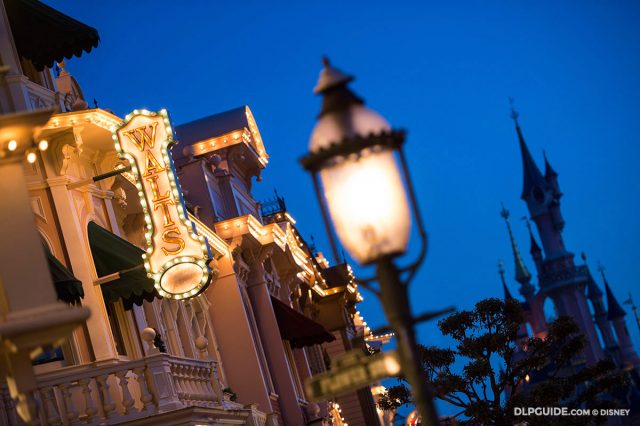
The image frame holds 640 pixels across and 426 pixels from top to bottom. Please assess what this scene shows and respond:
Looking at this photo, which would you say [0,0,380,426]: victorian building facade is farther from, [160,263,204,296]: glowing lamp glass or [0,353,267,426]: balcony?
[160,263,204,296]: glowing lamp glass

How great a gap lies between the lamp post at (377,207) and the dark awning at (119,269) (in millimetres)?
12525

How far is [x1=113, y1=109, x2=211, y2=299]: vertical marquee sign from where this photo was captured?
67.7 ft

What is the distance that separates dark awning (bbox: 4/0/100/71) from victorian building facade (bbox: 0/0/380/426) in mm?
21

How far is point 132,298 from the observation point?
67.7ft

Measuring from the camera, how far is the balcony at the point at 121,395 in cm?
1714

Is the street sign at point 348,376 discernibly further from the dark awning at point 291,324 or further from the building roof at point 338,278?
the building roof at point 338,278

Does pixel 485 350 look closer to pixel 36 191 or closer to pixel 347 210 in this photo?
pixel 36 191

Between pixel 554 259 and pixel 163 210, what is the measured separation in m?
149

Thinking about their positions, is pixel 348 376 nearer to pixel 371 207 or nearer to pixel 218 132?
pixel 371 207

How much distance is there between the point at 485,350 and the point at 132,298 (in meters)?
17.3

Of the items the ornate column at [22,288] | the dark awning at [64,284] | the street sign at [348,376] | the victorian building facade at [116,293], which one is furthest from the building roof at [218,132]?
the street sign at [348,376]

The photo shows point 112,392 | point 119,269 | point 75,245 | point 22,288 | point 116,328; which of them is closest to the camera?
point 22,288

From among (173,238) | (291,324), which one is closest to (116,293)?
(173,238)

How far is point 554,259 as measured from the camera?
166625 mm
